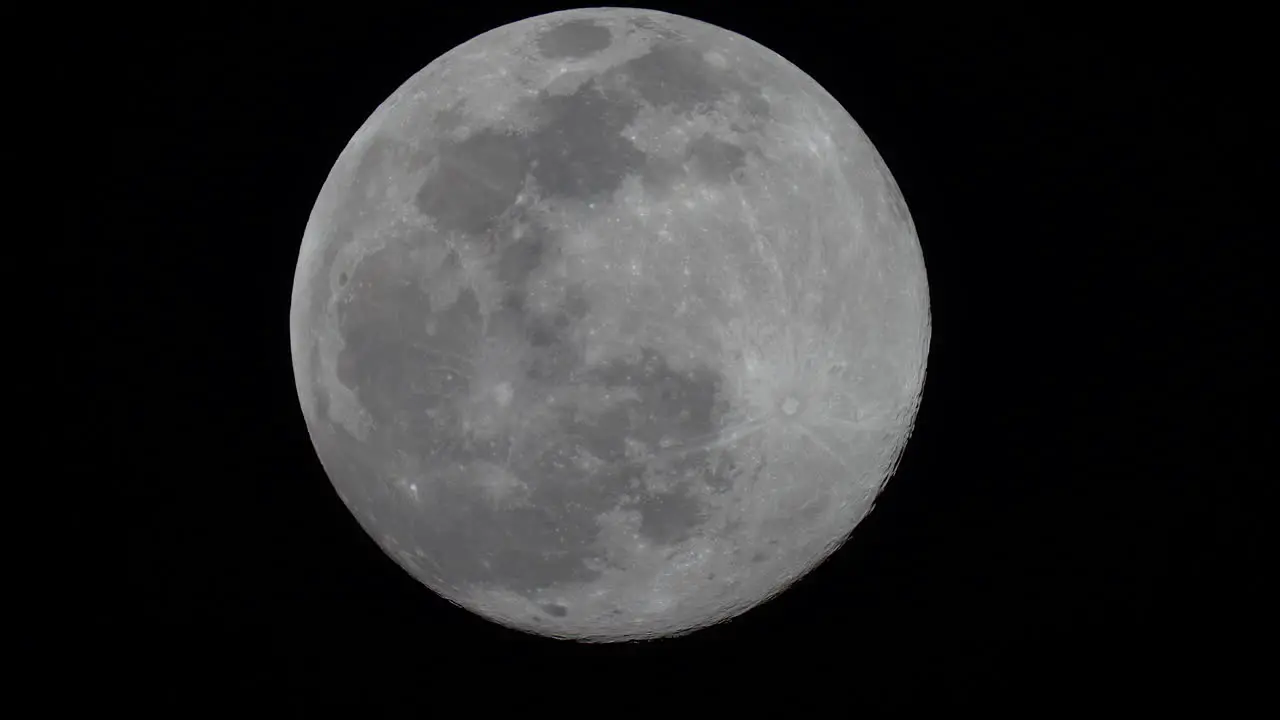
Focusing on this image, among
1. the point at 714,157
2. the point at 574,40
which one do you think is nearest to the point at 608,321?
the point at 714,157

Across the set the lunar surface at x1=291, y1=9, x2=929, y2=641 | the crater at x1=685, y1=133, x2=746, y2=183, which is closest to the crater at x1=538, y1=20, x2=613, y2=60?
the lunar surface at x1=291, y1=9, x2=929, y2=641

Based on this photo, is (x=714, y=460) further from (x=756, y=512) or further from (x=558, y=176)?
(x=558, y=176)

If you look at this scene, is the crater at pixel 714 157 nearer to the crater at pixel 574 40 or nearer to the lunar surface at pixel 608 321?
the lunar surface at pixel 608 321

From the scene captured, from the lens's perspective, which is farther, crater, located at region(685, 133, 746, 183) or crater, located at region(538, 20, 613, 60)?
crater, located at region(538, 20, 613, 60)

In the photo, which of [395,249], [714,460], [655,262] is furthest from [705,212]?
[395,249]

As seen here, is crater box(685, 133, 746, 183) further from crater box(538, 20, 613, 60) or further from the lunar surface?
crater box(538, 20, 613, 60)

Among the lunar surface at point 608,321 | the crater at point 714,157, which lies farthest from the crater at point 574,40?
the crater at point 714,157
